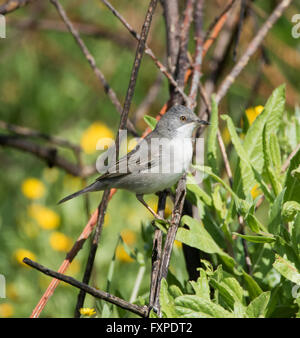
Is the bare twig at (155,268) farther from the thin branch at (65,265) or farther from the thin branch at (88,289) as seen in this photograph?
the thin branch at (65,265)

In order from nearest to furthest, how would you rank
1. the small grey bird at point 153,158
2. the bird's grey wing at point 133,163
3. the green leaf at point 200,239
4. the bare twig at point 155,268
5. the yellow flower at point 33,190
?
the bare twig at point 155,268 < the green leaf at point 200,239 < the small grey bird at point 153,158 < the bird's grey wing at point 133,163 < the yellow flower at point 33,190

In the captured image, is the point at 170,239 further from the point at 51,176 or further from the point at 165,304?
the point at 51,176

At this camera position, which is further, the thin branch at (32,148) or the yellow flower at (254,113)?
the thin branch at (32,148)

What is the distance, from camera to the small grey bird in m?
2.94

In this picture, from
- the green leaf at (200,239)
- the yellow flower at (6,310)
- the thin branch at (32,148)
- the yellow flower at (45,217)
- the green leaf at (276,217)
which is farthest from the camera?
the yellow flower at (45,217)

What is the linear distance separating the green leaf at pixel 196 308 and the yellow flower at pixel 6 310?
2.39 meters

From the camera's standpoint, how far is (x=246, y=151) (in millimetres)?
2127

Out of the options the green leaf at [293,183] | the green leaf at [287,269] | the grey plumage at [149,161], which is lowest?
the green leaf at [287,269]

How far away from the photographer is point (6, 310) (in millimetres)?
3623

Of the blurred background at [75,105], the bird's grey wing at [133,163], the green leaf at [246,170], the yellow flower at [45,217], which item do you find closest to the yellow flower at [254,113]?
the blurred background at [75,105]

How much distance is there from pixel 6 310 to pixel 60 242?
616mm

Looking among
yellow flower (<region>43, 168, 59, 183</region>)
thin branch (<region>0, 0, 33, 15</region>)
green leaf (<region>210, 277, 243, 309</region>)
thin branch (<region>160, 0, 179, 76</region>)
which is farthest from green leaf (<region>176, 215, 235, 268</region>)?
yellow flower (<region>43, 168, 59, 183</region>)

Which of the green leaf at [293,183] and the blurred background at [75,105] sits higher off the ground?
the blurred background at [75,105]

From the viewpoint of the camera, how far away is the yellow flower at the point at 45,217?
13.1ft
